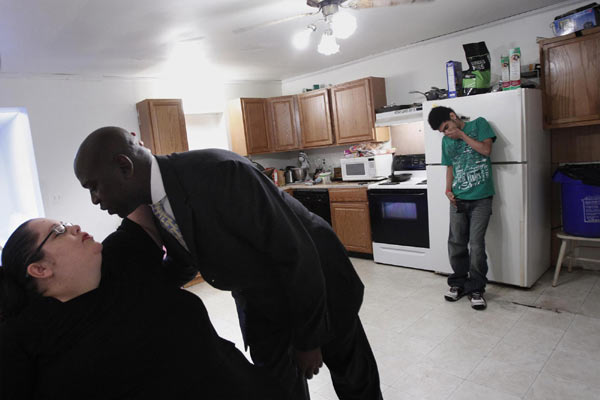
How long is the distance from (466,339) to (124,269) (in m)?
2.33

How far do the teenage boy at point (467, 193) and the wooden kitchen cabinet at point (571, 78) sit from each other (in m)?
0.65

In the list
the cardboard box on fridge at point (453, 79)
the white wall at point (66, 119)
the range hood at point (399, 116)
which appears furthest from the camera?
the range hood at point (399, 116)

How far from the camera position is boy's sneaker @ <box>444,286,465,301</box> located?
3.24m

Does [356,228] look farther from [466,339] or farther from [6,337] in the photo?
[6,337]

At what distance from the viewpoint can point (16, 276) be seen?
964 millimetres

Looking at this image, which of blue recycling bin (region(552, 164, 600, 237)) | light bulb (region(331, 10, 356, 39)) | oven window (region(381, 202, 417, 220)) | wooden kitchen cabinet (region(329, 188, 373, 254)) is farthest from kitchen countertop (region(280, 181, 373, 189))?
light bulb (region(331, 10, 356, 39))

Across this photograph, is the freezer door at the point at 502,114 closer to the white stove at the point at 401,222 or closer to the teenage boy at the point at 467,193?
the teenage boy at the point at 467,193

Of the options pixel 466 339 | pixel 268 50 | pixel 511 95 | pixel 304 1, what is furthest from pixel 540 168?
pixel 268 50

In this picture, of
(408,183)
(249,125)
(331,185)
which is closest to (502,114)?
(408,183)

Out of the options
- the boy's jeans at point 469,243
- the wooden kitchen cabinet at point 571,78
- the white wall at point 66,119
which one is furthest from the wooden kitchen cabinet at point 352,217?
the white wall at point 66,119

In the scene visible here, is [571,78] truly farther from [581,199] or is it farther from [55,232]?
[55,232]

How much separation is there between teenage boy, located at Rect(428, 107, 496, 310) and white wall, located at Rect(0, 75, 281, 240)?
10.9 feet

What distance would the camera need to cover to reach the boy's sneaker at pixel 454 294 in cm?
324

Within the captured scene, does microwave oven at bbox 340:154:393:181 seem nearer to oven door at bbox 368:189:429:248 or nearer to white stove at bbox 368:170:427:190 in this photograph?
white stove at bbox 368:170:427:190
